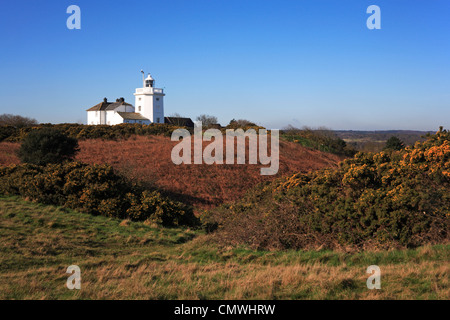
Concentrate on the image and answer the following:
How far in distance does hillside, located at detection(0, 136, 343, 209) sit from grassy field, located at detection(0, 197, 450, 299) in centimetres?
712

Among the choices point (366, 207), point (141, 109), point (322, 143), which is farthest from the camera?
point (141, 109)

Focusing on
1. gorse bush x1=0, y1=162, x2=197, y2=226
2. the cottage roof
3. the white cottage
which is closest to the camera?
gorse bush x1=0, y1=162, x2=197, y2=226

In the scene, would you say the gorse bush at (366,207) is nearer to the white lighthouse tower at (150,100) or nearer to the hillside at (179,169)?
the hillside at (179,169)

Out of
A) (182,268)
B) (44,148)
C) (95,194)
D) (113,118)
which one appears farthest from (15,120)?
(182,268)

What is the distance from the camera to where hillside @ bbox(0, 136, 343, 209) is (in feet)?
60.8

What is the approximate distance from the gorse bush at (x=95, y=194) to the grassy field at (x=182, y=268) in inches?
82.7

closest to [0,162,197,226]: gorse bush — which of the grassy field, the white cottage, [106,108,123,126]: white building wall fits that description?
the grassy field

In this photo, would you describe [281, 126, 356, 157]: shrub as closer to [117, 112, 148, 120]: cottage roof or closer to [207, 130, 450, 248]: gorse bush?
[117, 112, 148, 120]: cottage roof

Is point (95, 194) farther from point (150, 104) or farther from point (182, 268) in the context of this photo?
point (150, 104)

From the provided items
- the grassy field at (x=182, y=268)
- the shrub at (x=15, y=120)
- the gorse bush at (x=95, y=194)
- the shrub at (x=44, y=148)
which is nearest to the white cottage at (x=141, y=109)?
the shrub at (x=15, y=120)

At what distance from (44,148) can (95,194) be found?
283 inches

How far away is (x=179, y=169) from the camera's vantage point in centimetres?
2180
